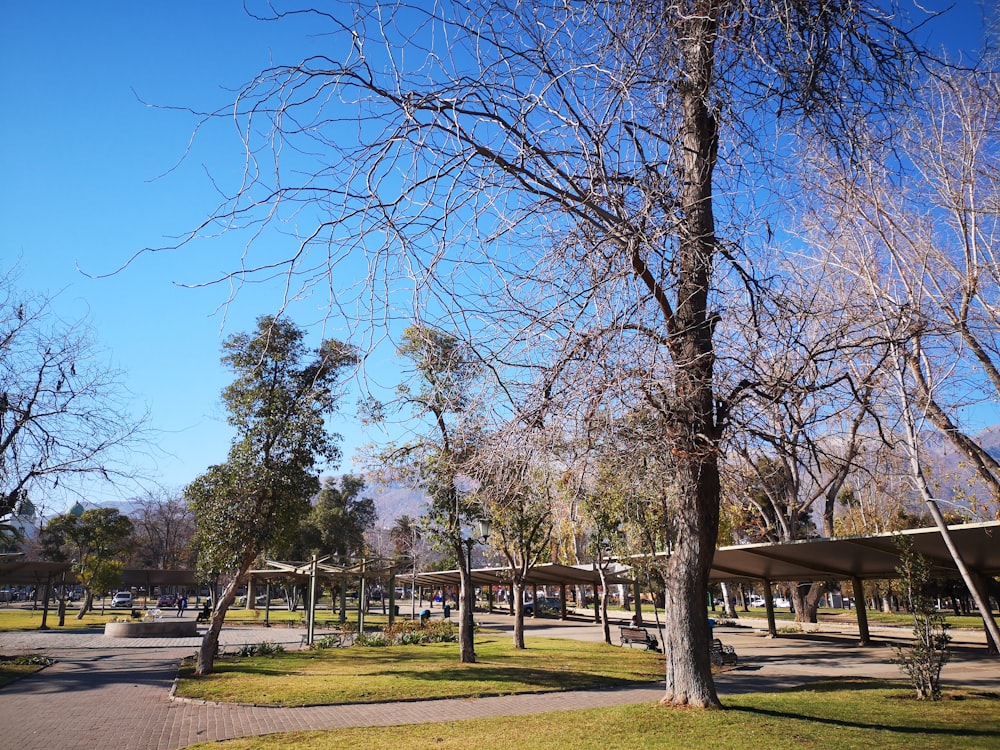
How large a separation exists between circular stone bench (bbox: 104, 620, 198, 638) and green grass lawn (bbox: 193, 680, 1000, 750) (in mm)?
22656

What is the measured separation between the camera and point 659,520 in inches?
691

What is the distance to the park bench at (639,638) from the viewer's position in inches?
850

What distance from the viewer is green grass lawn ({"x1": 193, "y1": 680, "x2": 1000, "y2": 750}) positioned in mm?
6653

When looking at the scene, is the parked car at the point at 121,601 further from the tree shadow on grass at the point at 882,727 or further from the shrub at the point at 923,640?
the shrub at the point at 923,640

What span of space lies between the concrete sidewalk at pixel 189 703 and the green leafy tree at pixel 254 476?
2926mm

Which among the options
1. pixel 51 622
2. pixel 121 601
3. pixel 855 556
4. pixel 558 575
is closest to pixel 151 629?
pixel 51 622

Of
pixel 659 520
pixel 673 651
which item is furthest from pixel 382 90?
pixel 659 520

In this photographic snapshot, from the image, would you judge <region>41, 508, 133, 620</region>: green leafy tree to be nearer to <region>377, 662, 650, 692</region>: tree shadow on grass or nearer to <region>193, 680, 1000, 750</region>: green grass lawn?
<region>377, 662, 650, 692</region>: tree shadow on grass

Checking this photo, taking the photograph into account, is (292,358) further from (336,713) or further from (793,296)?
(793,296)

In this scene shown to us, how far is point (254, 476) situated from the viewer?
607 inches

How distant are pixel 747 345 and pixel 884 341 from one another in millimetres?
997

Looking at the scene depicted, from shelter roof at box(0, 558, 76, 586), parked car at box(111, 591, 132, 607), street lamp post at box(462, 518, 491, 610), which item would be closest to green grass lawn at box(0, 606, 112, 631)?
shelter roof at box(0, 558, 76, 586)

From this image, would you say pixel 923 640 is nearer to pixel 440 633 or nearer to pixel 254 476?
Answer: pixel 254 476

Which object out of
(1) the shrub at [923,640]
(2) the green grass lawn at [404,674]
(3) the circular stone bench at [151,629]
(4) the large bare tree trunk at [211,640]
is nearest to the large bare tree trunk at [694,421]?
(1) the shrub at [923,640]
